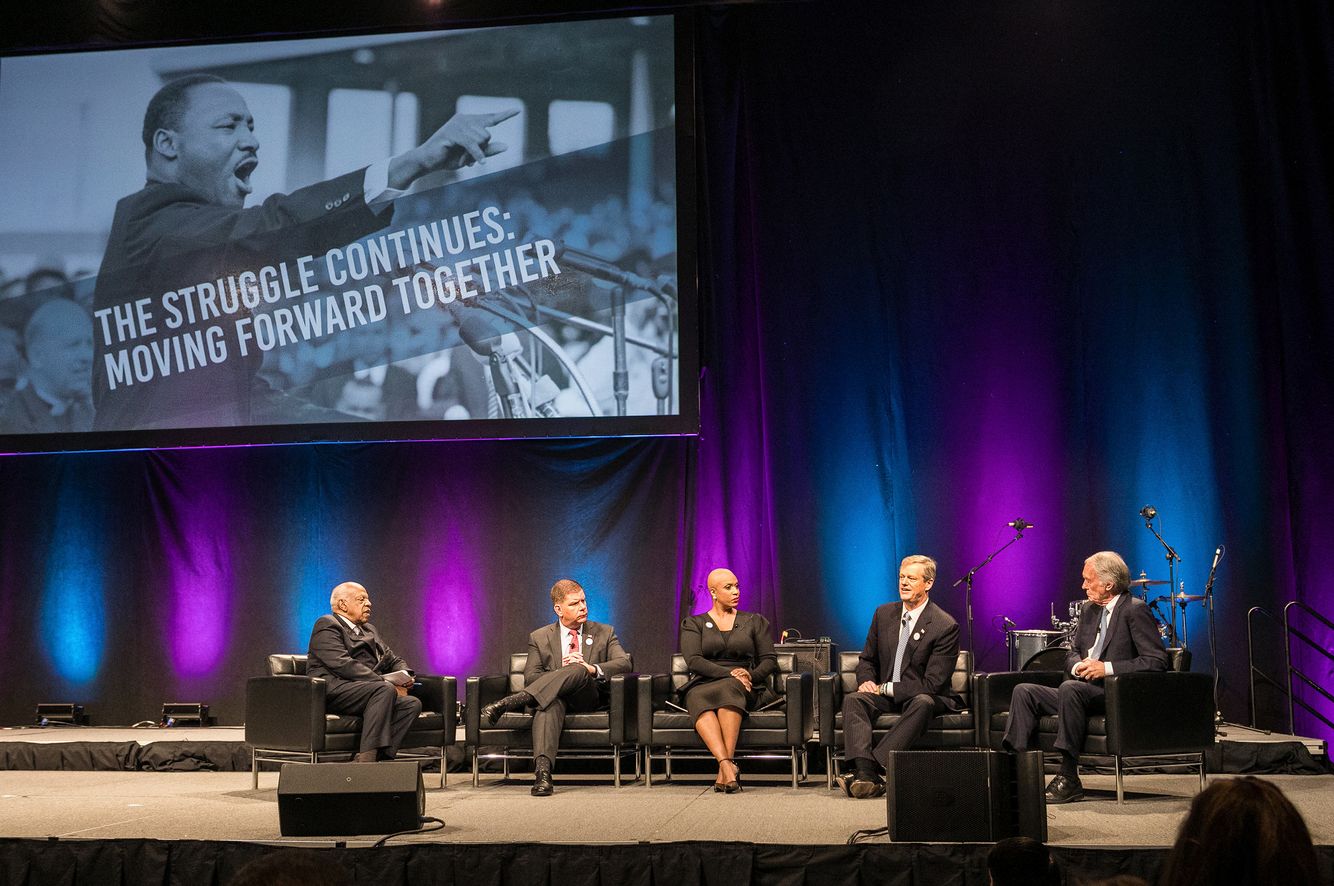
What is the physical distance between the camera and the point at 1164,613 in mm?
7684

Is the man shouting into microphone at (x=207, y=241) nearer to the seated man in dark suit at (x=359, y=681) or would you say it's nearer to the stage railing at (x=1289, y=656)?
the seated man in dark suit at (x=359, y=681)

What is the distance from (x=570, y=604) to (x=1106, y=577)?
2528 millimetres

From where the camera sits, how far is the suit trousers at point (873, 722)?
227 inches

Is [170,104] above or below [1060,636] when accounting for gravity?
above

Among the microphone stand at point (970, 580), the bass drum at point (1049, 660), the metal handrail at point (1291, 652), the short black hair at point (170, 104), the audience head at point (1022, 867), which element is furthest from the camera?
the short black hair at point (170, 104)

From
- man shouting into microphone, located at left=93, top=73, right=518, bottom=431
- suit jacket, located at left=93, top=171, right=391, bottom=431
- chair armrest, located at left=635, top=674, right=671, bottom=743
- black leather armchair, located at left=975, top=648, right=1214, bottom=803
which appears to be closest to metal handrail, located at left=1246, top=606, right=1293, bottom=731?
black leather armchair, located at left=975, top=648, right=1214, bottom=803

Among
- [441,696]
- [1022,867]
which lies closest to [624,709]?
[441,696]

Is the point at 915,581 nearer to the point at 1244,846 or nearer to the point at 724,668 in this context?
the point at 724,668

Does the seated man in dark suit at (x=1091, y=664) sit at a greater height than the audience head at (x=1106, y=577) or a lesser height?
lesser

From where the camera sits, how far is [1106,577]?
18.8 feet

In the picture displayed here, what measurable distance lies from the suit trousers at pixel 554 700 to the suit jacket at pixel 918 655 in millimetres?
1304

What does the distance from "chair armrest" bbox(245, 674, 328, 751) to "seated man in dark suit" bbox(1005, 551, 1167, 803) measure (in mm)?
3057

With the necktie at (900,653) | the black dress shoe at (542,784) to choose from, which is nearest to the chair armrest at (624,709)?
the black dress shoe at (542,784)

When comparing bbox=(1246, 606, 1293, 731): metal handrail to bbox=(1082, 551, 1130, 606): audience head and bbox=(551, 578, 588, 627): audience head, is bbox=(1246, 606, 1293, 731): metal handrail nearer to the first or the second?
bbox=(1082, 551, 1130, 606): audience head
